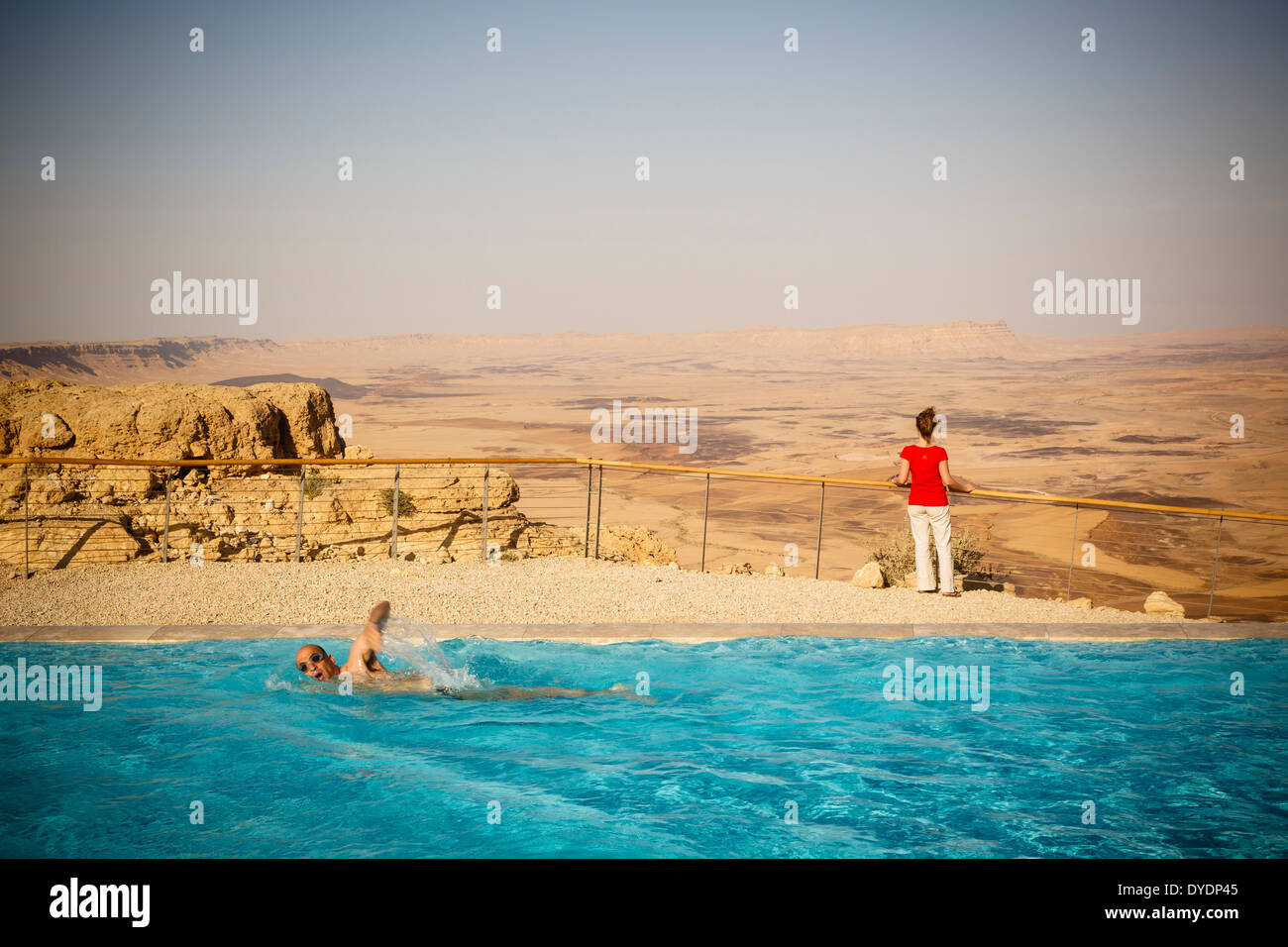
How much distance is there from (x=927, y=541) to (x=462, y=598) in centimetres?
533

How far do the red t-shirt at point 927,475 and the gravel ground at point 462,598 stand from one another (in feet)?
3.78

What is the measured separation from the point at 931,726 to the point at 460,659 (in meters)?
4.31

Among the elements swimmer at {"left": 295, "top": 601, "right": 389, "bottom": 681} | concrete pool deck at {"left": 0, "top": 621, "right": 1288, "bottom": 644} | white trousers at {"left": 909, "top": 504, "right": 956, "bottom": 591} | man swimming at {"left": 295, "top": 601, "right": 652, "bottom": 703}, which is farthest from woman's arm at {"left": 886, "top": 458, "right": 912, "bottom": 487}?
swimmer at {"left": 295, "top": 601, "right": 389, "bottom": 681}

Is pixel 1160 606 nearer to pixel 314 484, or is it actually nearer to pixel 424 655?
pixel 424 655

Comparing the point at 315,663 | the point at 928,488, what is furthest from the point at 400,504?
the point at 928,488

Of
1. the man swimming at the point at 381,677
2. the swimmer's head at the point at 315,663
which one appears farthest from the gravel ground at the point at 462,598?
the swimmer's head at the point at 315,663

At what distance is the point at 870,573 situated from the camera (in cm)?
1159

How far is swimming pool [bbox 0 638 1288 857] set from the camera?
20.6ft

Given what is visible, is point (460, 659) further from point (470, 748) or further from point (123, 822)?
point (123, 822)

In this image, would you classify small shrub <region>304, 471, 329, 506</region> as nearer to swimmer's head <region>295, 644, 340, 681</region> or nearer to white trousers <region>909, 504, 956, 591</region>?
swimmer's head <region>295, 644, 340, 681</region>

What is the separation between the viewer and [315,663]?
26.2 feet

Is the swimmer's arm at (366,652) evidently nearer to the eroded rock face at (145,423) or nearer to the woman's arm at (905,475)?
the woman's arm at (905,475)
